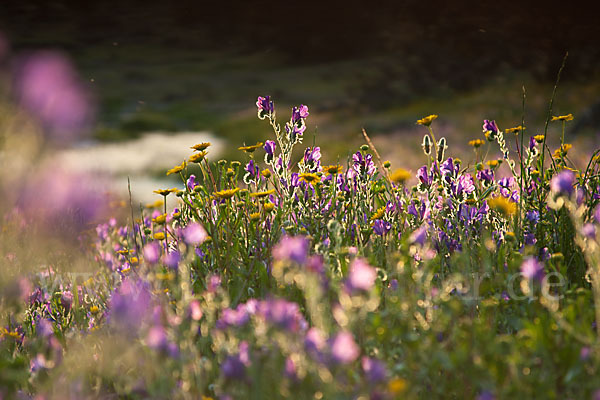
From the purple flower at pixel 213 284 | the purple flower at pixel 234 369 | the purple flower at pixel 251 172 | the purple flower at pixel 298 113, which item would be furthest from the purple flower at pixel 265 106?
the purple flower at pixel 234 369

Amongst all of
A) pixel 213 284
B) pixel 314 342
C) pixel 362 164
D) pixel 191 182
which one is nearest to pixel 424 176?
pixel 362 164

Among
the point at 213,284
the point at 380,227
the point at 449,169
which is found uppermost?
the point at 449,169

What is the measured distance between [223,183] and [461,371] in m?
1.84

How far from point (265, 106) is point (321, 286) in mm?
1688

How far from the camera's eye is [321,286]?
5.16 feet

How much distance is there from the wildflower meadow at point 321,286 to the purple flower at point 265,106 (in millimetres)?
11

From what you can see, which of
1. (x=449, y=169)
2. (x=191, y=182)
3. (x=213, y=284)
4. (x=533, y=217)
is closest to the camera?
(x=213, y=284)

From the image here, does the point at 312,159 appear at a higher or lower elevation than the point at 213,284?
higher

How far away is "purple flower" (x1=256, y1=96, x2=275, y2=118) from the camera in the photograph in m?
3.05

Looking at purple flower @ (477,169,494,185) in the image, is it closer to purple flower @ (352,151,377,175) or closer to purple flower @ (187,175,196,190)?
purple flower @ (352,151,377,175)

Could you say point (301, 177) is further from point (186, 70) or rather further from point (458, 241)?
point (186, 70)

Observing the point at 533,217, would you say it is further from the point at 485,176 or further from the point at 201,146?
the point at 201,146

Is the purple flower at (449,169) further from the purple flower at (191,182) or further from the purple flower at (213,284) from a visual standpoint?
the purple flower at (191,182)

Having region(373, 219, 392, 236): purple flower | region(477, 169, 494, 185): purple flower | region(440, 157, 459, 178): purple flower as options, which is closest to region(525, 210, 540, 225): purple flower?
region(477, 169, 494, 185): purple flower
